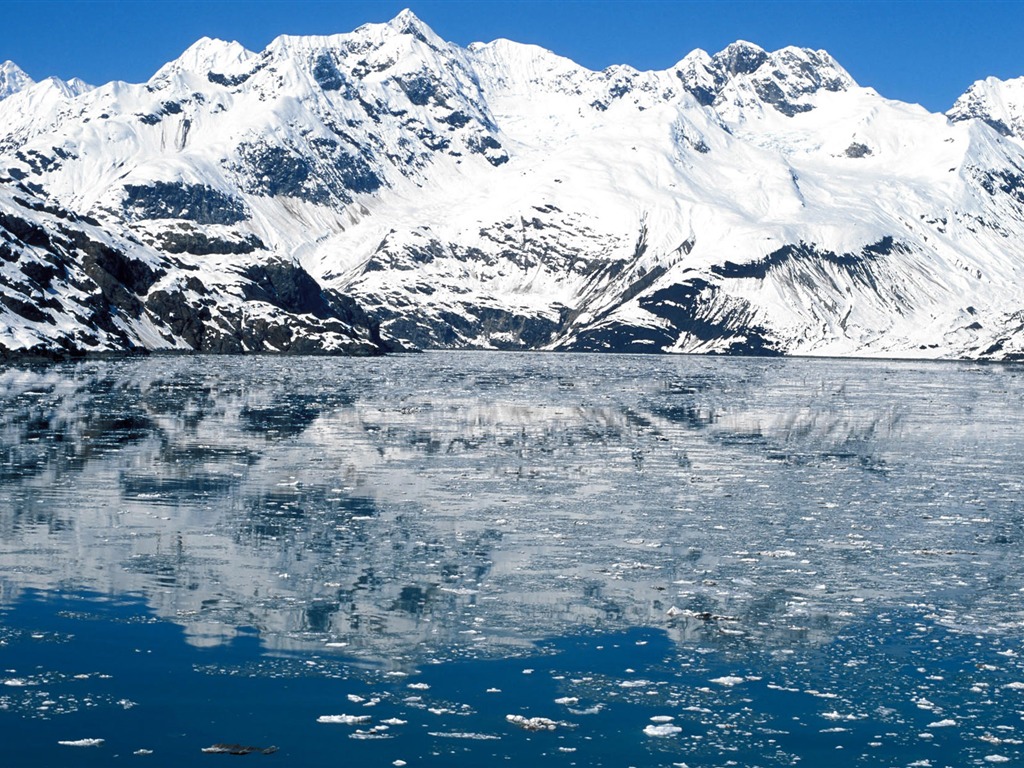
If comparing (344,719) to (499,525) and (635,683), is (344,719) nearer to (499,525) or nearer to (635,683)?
(635,683)

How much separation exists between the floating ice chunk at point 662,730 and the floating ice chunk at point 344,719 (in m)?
4.72

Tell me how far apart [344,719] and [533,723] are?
319 cm

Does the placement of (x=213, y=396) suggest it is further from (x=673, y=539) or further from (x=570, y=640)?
(x=570, y=640)

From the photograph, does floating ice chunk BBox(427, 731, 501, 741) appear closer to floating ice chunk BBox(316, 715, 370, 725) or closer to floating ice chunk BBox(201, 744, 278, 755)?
floating ice chunk BBox(316, 715, 370, 725)

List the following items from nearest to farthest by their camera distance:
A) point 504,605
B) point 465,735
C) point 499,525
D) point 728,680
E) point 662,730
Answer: point 465,735 < point 662,730 < point 728,680 < point 504,605 < point 499,525

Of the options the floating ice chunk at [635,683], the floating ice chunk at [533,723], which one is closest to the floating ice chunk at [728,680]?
the floating ice chunk at [635,683]

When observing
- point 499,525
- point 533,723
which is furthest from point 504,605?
point 499,525

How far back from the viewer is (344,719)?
22.4m

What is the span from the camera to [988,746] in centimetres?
2150

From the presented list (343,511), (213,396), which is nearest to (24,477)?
(343,511)

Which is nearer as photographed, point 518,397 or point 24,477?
point 24,477

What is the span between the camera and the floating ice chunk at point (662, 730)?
22.0 metres

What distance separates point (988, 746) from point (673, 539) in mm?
17352

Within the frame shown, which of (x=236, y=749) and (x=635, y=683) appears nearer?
(x=236, y=749)
